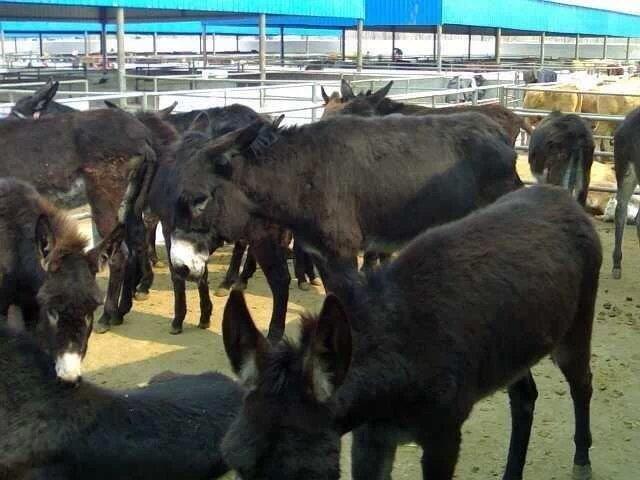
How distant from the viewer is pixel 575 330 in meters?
4.20

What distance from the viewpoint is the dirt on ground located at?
15.2ft

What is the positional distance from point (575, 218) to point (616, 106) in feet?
51.6

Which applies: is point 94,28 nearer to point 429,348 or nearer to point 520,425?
point 520,425

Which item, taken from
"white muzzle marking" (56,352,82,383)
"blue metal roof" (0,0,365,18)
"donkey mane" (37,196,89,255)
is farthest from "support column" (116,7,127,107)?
"white muzzle marking" (56,352,82,383)

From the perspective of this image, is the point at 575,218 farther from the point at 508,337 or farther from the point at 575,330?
the point at 508,337

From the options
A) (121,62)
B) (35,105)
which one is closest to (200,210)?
(35,105)

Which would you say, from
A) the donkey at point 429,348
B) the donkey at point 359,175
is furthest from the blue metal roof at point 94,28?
the donkey at point 429,348

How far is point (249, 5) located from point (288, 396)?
21.5 m

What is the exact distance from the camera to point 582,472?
4.43 meters

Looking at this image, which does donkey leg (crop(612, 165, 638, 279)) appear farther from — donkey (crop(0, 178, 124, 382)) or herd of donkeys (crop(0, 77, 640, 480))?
donkey (crop(0, 178, 124, 382))

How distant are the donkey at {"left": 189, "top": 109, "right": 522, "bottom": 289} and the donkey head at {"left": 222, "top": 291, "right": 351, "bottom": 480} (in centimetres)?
319

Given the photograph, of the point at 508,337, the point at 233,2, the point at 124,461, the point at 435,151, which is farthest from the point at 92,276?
the point at 233,2

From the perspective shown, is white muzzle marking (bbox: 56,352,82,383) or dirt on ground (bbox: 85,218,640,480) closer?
white muzzle marking (bbox: 56,352,82,383)

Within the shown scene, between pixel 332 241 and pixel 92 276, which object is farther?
pixel 332 241
